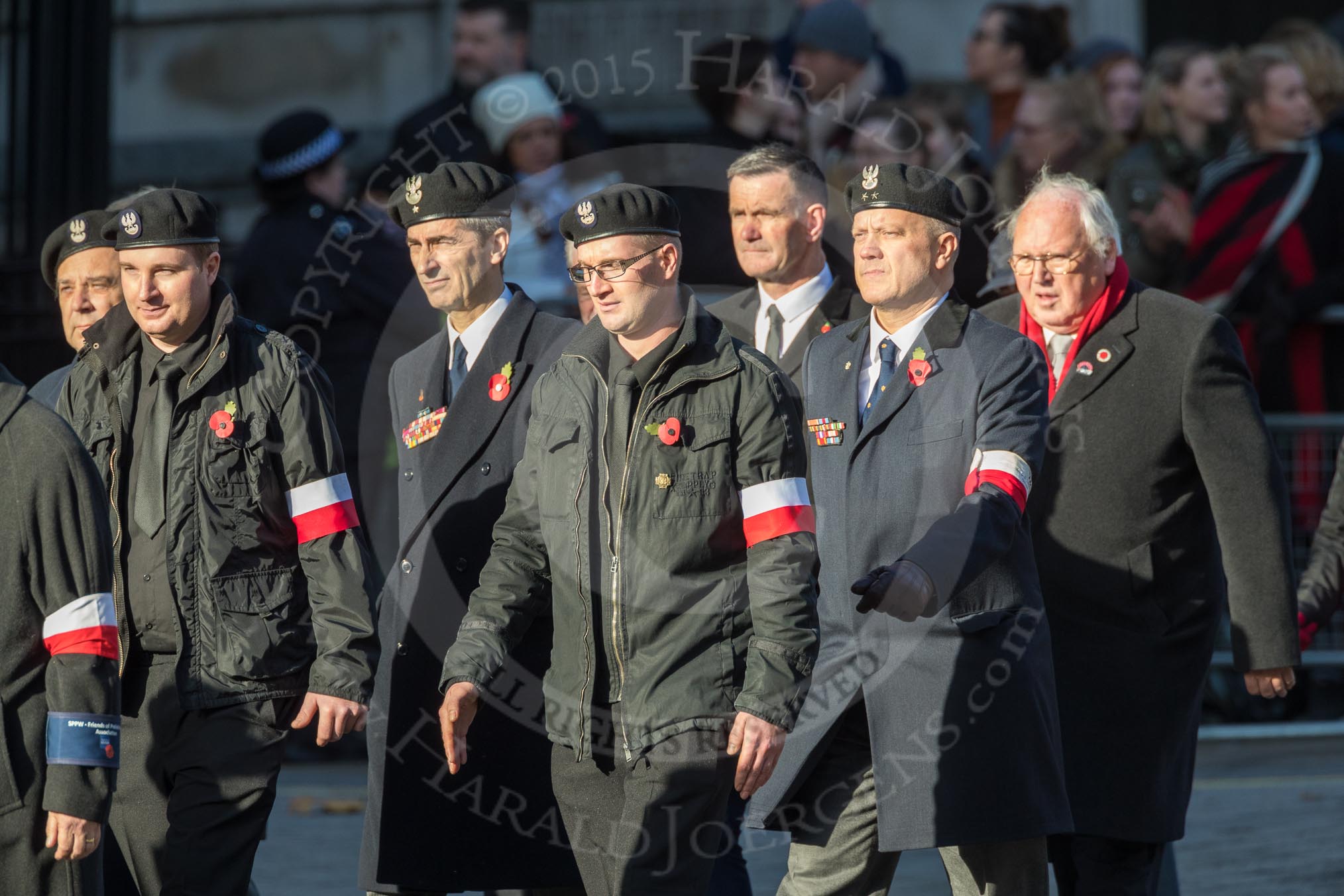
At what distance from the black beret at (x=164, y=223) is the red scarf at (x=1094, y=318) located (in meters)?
2.34

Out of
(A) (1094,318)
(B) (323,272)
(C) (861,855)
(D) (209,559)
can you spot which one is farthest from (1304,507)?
(D) (209,559)

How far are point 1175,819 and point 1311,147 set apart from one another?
530 centimetres

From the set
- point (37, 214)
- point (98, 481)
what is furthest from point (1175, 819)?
point (37, 214)

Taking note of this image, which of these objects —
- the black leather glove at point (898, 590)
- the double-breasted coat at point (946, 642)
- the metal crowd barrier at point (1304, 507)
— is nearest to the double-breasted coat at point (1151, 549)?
the double-breasted coat at point (946, 642)

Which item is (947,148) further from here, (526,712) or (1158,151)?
(526,712)

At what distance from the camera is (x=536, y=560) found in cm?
549

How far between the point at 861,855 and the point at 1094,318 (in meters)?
1.79

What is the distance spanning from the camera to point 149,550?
5730mm

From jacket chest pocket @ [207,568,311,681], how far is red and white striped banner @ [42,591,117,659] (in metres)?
0.73

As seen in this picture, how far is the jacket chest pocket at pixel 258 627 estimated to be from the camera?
5645 mm

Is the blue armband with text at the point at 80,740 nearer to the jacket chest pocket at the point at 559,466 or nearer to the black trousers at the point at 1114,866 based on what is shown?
the jacket chest pocket at the point at 559,466

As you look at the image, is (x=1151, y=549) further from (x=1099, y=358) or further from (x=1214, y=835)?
(x=1214, y=835)

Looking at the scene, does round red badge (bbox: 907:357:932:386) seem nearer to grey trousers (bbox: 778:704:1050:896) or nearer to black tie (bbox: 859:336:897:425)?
black tie (bbox: 859:336:897:425)

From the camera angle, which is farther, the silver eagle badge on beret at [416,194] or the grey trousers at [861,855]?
the silver eagle badge on beret at [416,194]
